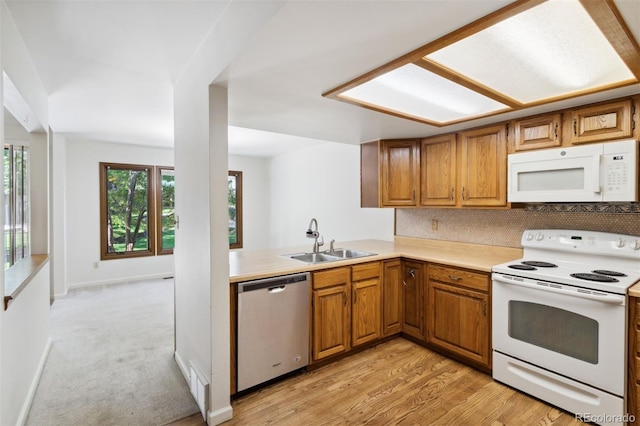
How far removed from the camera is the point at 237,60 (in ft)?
5.38

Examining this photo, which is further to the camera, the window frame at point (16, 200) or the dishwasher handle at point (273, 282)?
the window frame at point (16, 200)

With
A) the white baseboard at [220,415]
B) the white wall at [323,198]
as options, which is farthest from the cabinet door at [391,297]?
the white baseboard at [220,415]

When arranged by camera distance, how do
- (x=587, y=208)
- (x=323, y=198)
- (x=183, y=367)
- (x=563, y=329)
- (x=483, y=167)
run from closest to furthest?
(x=563, y=329) < (x=587, y=208) < (x=183, y=367) < (x=483, y=167) < (x=323, y=198)

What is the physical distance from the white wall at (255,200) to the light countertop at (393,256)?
363 centimetres

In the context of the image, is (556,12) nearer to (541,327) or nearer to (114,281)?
(541,327)

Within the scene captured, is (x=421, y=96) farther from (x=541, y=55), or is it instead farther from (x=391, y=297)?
(x=391, y=297)

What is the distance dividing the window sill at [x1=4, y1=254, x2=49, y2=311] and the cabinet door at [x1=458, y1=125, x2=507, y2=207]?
3.34 m

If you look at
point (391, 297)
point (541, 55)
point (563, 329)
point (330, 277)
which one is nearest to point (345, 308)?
point (330, 277)

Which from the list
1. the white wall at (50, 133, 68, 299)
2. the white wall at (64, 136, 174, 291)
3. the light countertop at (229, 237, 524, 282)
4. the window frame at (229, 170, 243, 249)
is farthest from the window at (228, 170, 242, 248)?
the light countertop at (229, 237, 524, 282)

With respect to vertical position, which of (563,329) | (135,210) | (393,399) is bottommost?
(393,399)

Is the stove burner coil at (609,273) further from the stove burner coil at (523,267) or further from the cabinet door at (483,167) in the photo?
the cabinet door at (483,167)

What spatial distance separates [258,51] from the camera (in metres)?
1.56

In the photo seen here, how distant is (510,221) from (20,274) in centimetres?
388

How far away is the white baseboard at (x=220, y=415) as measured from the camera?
1959 mm
